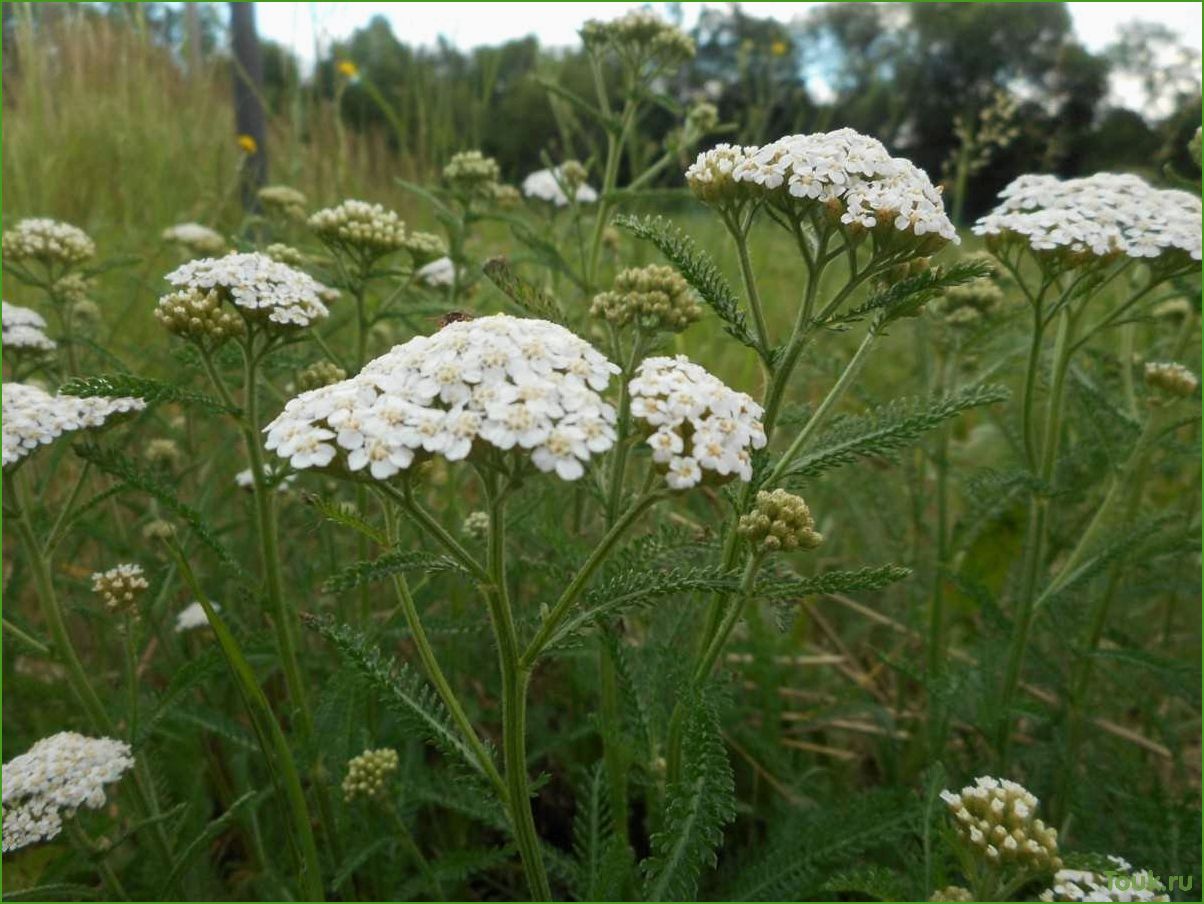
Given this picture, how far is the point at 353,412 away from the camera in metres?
1.43

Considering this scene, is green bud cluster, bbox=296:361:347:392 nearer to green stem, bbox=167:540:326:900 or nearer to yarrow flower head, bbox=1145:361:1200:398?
green stem, bbox=167:540:326:900

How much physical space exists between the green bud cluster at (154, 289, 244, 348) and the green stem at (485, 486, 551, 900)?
870mm

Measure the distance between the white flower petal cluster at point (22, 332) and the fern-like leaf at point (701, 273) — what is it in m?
1.78

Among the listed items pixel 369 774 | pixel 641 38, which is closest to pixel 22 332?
pixel 369 774

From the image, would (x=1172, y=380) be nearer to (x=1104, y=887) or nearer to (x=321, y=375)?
(x=1104, y=887)

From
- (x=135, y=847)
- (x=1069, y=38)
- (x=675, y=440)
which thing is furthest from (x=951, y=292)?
(x=1069, y=38)

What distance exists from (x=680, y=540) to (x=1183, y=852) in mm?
1366

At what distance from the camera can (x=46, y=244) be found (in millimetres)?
3027

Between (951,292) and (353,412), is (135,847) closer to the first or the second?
(353,412)

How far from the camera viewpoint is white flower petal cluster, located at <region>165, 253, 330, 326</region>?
6.44 feet

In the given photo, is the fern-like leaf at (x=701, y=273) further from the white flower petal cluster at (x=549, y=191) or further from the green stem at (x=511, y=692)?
the white flower petal cluster at (x=549, y=191)

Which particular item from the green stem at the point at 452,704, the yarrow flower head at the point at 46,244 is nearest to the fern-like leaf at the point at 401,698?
the green stem at the point at 452,704

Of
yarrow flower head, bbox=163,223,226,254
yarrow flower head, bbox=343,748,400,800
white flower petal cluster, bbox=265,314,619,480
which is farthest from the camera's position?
yarrow flower head, bbox=163,223,226,254

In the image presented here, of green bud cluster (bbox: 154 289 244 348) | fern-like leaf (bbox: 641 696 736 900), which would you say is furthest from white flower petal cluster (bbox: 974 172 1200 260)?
green bud cluster (bbox: 154 289 244 348)
